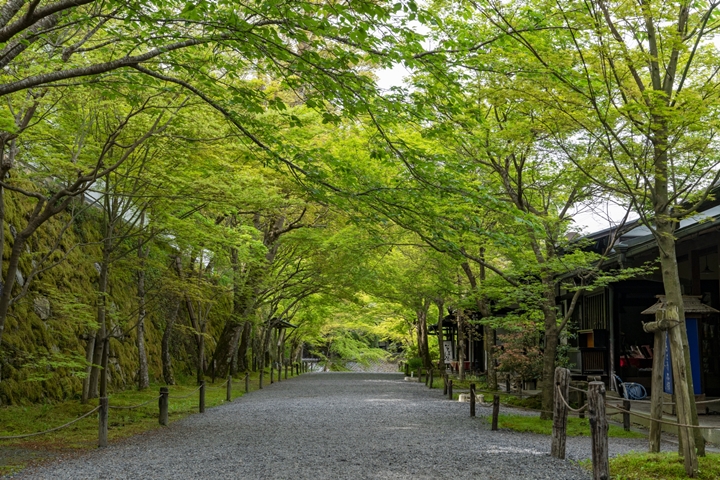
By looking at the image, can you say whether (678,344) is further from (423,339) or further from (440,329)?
(423,339)

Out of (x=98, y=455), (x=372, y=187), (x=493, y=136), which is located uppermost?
(x=493, y=136)

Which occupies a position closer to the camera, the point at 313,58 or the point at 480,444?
the point at 313,58

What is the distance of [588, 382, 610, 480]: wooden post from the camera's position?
7.27 meters

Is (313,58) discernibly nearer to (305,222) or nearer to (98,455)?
(98,455)

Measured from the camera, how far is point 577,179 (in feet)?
41.1

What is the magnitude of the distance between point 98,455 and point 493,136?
29.1 feet

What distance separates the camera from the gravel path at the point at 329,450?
8.09 metres

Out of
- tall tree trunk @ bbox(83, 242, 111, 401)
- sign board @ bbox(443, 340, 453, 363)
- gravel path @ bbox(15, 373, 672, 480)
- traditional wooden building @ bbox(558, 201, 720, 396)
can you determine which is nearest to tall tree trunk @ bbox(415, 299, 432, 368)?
sign board @ bbox(443, 340, 453, 363)

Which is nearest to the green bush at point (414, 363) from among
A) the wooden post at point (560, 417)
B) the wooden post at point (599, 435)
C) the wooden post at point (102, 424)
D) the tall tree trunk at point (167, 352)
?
the tall tree trunk at point (167, 352)

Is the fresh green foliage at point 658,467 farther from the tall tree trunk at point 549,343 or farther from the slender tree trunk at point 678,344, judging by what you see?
the tall tree trunk at point 549,343

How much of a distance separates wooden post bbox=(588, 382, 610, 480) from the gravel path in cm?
71

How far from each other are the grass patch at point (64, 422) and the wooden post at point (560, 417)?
7.03m

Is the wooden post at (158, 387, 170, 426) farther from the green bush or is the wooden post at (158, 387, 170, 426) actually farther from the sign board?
the green bush

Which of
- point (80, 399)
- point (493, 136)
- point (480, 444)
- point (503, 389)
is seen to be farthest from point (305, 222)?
point (480, 444)
